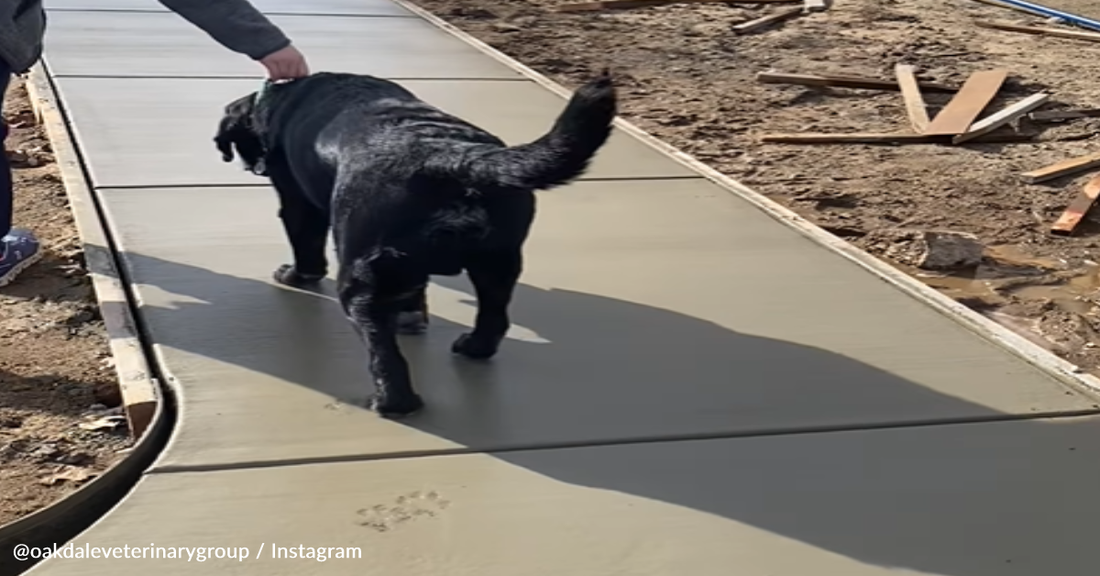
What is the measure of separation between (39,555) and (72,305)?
1691 millimetres

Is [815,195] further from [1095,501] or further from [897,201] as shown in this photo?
[1095,501]

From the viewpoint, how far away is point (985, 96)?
27.0 ft

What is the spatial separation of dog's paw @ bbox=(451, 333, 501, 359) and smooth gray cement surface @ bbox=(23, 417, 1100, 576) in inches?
22.9

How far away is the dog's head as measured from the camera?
14.3 feet

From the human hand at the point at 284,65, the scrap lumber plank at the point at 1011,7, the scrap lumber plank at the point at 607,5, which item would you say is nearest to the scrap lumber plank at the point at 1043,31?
the scrap lumber plank at the point at 1011,7

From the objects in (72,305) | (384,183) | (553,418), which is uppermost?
(384,183)

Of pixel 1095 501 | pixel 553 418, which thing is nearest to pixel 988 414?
pixel 1095 501

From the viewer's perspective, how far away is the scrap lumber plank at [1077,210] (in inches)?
236

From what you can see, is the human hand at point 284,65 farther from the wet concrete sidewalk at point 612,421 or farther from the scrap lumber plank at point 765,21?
the scrap lumber plank at point 765,21

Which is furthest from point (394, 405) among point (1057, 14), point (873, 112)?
point (1057, 14)

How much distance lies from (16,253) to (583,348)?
2167mm

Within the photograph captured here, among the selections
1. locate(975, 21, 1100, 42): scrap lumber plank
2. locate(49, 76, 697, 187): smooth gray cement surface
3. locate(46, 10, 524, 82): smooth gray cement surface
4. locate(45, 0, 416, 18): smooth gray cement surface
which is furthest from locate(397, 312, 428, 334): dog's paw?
locate(975, 21, 1100, 42): scrap lumber plank

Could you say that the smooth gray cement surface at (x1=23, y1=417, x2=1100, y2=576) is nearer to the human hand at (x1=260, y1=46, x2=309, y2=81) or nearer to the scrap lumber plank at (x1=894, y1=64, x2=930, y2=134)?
the human hand at (x1=260, y1=46, x2=309, y2=81)

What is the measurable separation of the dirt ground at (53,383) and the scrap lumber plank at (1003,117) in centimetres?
490
